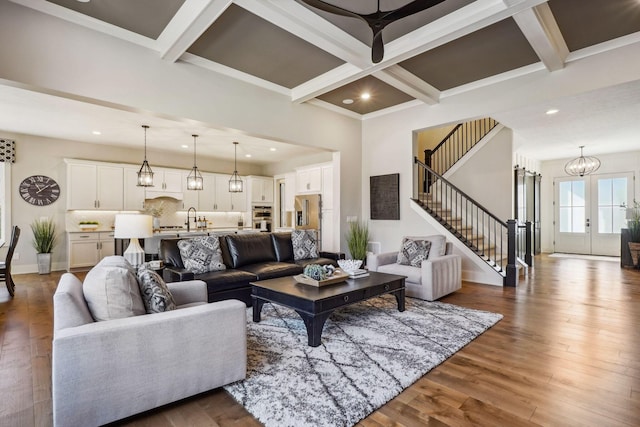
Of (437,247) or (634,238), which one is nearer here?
(437,247)

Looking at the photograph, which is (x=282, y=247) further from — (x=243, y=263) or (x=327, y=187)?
(x=327, y=187)

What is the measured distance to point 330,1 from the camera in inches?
123

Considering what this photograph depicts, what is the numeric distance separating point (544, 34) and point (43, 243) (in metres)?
8.90

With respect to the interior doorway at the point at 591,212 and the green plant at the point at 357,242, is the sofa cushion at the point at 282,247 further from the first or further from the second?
the interior doorway at the point at 591,212

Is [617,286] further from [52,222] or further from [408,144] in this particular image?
[52,222]

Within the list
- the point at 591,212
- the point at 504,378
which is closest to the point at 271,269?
the point at 504,378

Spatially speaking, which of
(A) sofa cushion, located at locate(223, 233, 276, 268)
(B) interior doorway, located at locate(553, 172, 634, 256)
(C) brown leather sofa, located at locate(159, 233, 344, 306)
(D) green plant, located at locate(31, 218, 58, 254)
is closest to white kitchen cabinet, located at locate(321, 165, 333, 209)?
(C) brown leather sofa, located at locate(159, 233, 344, 306)

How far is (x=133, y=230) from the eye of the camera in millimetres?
3195

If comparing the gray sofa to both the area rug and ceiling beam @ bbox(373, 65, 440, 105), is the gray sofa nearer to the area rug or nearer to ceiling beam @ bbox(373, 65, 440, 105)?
the area rug

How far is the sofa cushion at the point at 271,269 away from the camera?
4.22 m

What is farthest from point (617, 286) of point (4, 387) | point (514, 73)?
point (4, 387)

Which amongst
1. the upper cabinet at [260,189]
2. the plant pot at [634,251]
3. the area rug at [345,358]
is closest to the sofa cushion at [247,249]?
the area rug at [345,358]

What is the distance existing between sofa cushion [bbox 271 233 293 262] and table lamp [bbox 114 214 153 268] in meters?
2.17

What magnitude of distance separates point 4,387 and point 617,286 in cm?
752
